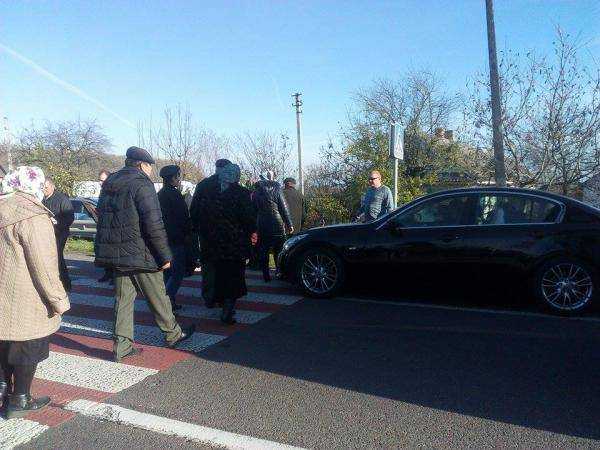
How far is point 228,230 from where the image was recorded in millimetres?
5707

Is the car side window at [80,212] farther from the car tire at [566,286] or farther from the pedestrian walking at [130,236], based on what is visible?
the car tire at [566,286]

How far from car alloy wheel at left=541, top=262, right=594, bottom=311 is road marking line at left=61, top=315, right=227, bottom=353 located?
399 cm

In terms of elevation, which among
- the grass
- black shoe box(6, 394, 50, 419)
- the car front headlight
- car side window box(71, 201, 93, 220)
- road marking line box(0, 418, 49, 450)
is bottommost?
road marking line box(0, 418, 49, 450)

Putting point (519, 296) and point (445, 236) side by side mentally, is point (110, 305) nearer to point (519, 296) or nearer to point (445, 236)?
point (445, 236)

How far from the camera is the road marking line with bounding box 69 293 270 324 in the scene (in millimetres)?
6355

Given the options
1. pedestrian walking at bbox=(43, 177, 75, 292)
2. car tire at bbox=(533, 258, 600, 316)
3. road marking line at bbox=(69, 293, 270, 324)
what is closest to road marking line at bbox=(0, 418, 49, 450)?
road marking line at bbox=(69, 293, 270, 324)

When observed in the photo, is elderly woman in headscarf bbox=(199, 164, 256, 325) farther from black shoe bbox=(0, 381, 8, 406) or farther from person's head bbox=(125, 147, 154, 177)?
black shoe bbox=(0, 381, 8, 406)

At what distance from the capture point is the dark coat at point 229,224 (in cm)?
572

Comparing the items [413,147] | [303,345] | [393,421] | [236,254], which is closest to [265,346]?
[303,345]

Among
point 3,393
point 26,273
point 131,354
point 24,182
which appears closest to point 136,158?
point 24,182

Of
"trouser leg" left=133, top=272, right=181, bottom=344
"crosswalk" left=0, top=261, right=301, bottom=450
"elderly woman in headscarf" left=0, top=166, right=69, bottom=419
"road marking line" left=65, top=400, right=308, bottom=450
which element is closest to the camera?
"road marking line" left=65, top=400, right=308, bottom=450

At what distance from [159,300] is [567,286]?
480cm

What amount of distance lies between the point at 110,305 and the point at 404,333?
426 centimetres

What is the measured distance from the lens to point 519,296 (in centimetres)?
700
